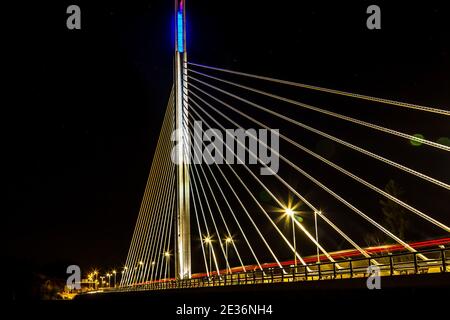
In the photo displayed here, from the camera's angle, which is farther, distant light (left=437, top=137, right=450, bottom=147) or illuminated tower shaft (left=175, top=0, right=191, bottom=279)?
distant light (left=437, top=137, right=450, bottom=147)

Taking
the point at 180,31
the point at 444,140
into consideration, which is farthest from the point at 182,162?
the point at 444,140

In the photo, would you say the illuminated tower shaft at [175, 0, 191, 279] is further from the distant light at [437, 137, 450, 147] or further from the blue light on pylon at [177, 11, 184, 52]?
the distant light at [437, 137, 450, 147]

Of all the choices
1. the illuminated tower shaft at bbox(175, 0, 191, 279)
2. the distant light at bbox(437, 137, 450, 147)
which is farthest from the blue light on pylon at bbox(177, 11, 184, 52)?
the distant light at bbox(437, 137, 450, 147)

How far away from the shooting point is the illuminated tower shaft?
28141 millimetres

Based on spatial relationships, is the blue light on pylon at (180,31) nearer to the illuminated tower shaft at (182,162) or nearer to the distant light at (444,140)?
the illuminated tower shaft at (182,162)

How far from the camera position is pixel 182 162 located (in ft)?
95.1

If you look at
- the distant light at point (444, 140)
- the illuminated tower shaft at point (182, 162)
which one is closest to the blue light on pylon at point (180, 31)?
the illuminated tower shaft at point (182, 162)

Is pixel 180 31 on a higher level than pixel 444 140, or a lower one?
higher

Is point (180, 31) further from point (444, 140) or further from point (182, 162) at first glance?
point (444, 140)

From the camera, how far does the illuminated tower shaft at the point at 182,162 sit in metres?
28.1
